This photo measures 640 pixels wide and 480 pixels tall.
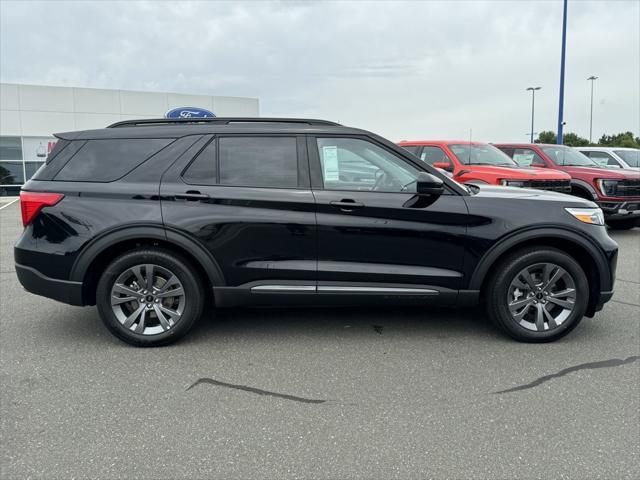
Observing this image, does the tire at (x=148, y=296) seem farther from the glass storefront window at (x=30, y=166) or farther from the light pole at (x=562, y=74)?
the glass storefront window at (x=30, y=166)

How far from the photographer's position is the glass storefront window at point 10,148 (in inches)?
943

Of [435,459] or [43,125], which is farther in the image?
[43,125]

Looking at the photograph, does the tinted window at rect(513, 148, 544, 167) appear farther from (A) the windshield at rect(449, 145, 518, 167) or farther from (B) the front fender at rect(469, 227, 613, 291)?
(B) the front fender at rect(469, 227, 613, 291)

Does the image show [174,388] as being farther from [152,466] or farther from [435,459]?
[435,459]

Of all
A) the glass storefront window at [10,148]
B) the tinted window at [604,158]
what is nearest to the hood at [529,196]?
the tinted window at [604,158]

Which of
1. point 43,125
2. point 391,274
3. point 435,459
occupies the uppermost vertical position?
point 43,125

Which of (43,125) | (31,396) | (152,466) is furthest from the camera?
(43,125)

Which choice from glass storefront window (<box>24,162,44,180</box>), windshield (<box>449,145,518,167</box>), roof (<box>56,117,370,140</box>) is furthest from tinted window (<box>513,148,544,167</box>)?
glass storefront window (<box>24,162,44,180</box>)

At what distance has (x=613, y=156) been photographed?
43.9 ft

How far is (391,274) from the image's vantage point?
4074mm

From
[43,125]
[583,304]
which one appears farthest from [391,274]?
[43,125]

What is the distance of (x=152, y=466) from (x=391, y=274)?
86.8 inches

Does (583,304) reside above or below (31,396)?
above

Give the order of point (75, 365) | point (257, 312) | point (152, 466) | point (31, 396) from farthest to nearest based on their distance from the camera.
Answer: point (257, 312) → point (75, 365) → point (31, 396) → point (152, 466)
